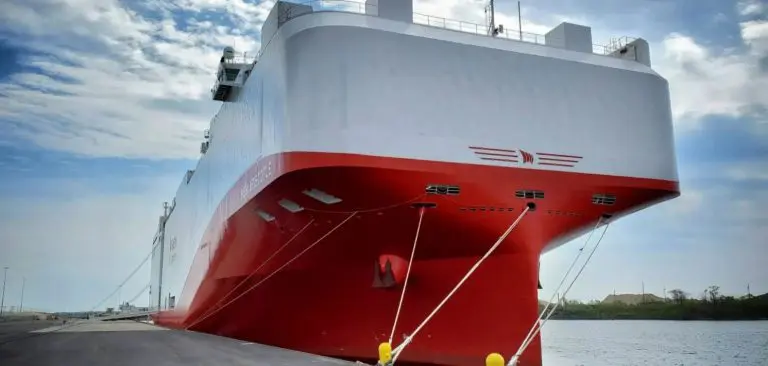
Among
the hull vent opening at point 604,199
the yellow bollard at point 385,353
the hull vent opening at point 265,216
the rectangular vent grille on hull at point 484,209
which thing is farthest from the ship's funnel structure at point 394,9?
the yellow bollard at point 385,353

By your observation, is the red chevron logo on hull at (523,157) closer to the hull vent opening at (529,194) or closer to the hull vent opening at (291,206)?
the hull vent opening at (529,194)

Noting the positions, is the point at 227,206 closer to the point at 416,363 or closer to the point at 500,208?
the point at 416,363

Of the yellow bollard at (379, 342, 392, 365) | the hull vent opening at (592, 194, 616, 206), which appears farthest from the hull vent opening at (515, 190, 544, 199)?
the yellow bollard at (379, 342, 392, 365)

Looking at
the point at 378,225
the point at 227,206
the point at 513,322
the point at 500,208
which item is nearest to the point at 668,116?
the point at 500,208

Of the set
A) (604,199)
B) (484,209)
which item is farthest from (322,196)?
(604,199)

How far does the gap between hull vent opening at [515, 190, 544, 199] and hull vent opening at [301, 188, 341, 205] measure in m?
2.99

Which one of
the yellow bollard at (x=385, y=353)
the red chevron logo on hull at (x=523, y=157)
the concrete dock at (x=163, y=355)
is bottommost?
the concrete dock at (x=163, y=355)

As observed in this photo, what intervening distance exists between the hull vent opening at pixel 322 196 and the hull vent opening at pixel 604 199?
4.61 meters

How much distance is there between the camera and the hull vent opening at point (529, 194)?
988 centimetres

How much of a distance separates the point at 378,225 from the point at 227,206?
531 centimetres

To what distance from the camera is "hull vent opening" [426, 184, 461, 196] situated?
31.3 ft

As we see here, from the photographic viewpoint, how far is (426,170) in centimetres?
940

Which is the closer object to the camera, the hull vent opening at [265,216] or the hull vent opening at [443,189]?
the hull vent opening at [443,189]

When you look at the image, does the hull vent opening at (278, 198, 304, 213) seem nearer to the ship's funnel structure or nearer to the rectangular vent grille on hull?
the rectangular vent grille on hull
